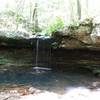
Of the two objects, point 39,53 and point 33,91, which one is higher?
point 39,53

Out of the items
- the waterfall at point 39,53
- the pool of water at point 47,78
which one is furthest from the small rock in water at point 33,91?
the waterfall at point 39,53

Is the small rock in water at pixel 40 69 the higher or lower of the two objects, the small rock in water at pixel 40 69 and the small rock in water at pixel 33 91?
the higher

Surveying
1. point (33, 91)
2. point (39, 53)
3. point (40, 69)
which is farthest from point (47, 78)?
point (39, 53)

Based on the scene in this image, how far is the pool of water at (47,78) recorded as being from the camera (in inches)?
331

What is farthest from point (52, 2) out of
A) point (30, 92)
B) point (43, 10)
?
point (30, 92)

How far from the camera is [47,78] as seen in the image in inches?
383

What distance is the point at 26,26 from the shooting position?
17.9 m

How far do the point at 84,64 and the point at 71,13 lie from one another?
35.4 feet

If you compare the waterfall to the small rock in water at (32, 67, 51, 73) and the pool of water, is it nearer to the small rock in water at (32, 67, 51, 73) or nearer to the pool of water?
the small rock in water at (32, 67, 51, 73)

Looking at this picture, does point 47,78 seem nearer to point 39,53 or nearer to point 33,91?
point 33,91

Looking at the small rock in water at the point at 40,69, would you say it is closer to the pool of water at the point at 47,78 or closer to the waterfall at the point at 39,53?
the waterfall at the point at 39,53

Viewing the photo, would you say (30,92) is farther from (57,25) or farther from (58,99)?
(57,25)

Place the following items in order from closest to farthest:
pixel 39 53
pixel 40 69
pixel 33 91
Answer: pixel 33 91 → pixel 40 69 → pixel 39 53

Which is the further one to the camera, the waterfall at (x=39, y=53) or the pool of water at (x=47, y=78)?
the waterfall at (x=39, y=53)
